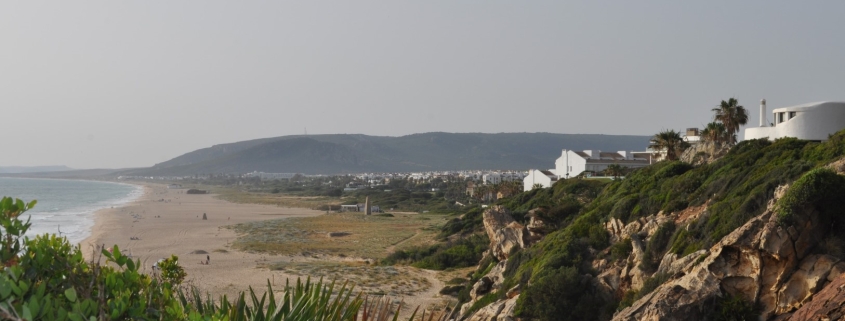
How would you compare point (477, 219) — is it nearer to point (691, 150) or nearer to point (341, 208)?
point (691, 150)

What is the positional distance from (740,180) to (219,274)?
20.2 m

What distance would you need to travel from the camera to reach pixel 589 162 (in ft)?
153

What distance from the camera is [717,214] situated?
40.3 feet

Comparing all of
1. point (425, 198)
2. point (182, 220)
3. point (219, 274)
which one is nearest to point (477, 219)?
point (219, 274)

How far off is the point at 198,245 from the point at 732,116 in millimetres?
30157

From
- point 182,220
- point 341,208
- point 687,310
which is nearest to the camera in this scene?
point 687,310

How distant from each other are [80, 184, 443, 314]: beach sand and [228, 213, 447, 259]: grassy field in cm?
179

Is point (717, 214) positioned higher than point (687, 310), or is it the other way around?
point (717, 214)

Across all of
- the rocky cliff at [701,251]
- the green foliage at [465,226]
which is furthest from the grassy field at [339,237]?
the rocky cliff at [701,251]

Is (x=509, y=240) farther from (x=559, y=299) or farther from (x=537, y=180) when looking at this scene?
(x=537, y=180)

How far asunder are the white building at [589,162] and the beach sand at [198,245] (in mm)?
23861

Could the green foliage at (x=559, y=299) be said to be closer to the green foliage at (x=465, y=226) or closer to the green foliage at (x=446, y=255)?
the green foliage at (x=446, y=255)

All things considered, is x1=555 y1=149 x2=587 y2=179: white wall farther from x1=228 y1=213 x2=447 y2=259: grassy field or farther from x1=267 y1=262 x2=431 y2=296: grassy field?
x1=267 y1=262 x2=431 y2=296: grassy field

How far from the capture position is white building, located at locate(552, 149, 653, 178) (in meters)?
45.9
